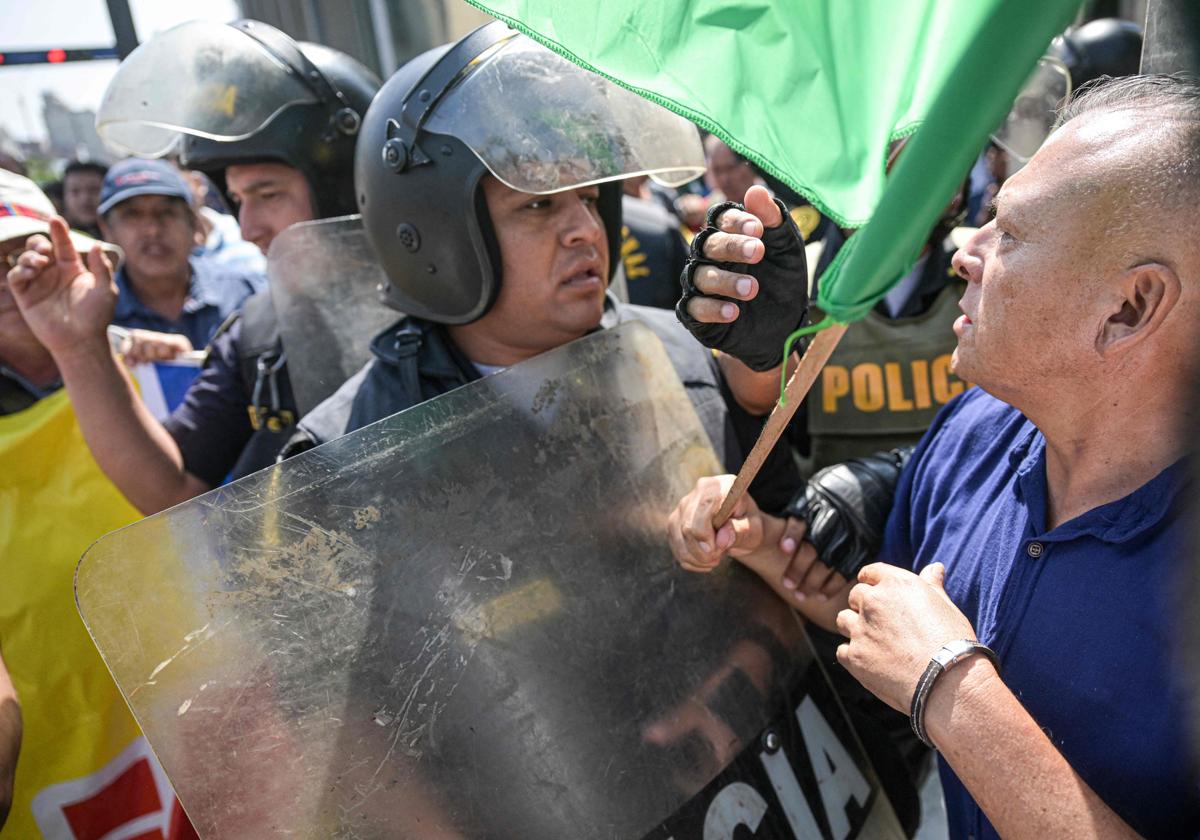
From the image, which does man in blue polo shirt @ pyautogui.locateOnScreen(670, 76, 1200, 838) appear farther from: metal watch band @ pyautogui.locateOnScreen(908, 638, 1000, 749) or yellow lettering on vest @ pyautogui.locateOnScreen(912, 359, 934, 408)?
yellow lettering on vest @ pyautogui.locateOnScreen(912, 359, 934, 408)

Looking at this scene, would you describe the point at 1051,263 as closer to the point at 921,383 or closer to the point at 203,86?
the point at 921,383

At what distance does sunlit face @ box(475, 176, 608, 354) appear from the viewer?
1.94 meters

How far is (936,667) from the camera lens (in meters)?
1.16

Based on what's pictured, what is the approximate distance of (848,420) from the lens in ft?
8.50

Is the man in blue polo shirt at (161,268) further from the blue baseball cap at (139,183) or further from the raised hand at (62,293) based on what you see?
the raised hand at (62,293)

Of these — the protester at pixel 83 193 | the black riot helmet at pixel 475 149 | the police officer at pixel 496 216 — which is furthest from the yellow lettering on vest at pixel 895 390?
the protester at pixel 83 193

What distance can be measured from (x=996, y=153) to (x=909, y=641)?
3.05m

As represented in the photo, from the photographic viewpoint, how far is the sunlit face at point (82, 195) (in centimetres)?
529

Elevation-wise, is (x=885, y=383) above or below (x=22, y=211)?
below

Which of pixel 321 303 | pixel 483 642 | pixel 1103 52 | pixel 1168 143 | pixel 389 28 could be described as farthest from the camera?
pixel 389 28

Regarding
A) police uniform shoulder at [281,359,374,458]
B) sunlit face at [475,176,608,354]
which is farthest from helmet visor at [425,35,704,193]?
police uniform shoulder at [281,359,374,458]

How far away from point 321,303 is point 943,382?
169 centimetres

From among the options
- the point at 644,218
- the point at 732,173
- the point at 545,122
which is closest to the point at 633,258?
the point at 644,218

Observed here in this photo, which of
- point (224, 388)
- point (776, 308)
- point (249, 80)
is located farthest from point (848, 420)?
point (249, 80)
